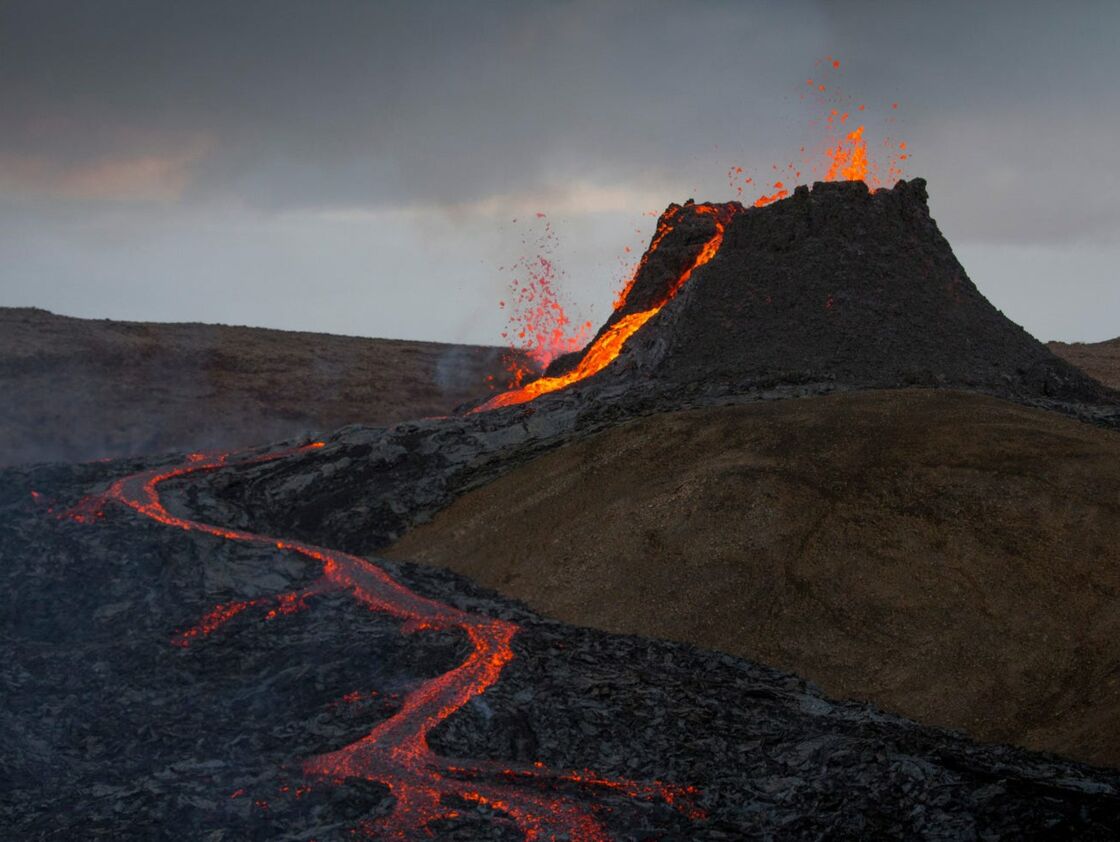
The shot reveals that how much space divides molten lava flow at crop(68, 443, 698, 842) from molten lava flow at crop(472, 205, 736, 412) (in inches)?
887

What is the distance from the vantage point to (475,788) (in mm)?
21047

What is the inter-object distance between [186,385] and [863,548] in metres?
60.7

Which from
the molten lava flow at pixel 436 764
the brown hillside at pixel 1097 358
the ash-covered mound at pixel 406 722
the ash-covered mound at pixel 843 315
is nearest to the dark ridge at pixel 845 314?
the ash-covered mound at pixel 843 315

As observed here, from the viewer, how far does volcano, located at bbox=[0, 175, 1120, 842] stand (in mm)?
19875

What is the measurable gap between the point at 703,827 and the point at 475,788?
4.44 m

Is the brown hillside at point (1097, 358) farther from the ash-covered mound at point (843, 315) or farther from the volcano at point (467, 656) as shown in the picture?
the volcano at point (467, 656)

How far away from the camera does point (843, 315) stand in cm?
4700

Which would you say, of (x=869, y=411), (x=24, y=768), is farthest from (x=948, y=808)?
(x=869, y=411)

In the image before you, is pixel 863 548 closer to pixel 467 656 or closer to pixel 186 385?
pixel 467 656

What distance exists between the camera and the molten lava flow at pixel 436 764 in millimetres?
19672

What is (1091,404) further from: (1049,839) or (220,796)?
(220,796)

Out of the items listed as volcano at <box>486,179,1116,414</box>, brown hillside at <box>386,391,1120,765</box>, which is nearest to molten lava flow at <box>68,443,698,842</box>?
brown hillside at <box>386,391,1120,765</box>

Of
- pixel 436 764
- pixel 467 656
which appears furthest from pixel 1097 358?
pixel 436 764

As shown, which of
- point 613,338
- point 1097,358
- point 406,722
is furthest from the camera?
point 1097,358
